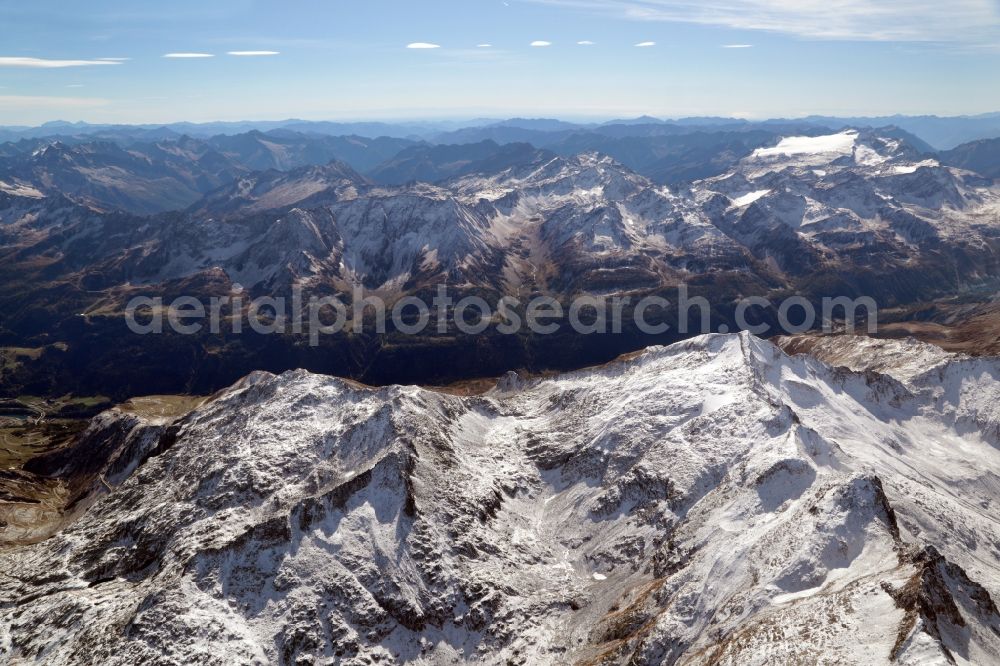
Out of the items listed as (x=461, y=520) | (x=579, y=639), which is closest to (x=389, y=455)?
(x=461, y=520)

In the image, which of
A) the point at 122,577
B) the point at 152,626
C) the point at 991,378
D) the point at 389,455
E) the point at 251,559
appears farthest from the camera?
the point at 991,378

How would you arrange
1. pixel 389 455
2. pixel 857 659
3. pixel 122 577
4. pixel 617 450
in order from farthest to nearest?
pixel 617 450 → pixel 389 455 → pixel 122 577 → pixel 857 659

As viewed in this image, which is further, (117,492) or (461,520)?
(117,492)

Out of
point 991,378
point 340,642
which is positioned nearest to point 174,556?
point 340,642

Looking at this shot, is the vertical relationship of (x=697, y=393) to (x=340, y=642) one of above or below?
above

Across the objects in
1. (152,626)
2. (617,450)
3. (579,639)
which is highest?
(617,450)

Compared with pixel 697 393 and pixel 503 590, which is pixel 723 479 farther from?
pixel 503 590
